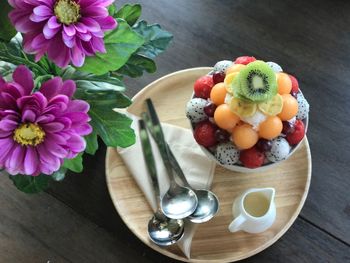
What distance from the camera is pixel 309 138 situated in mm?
774

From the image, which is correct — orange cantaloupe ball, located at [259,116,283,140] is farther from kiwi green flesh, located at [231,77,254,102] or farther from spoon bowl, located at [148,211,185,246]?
spoon bowl, located at [148,211,185,246]

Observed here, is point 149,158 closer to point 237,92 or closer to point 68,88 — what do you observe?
point 237,92

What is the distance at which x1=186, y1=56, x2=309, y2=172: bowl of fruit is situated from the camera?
1.94 ft

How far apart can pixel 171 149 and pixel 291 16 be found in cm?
35

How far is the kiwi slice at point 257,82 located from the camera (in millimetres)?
582

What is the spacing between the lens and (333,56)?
2.70ft

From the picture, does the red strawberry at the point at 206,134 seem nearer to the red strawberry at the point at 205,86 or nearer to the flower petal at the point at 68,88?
the red strawberry at the point at 205,86

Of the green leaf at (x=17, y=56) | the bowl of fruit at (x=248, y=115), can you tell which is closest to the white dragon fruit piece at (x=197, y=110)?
the bowl of fruit at (x=248, y=115)

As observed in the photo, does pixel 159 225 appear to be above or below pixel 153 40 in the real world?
below

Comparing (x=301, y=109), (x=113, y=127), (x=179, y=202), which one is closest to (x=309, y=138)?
(x=301, y=109)

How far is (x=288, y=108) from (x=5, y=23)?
0.35 m

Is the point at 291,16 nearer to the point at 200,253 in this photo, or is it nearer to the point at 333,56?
the point at 333,56

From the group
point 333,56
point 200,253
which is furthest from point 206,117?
point 333,56

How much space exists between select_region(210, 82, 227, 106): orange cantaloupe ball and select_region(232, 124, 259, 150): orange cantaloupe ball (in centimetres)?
4
